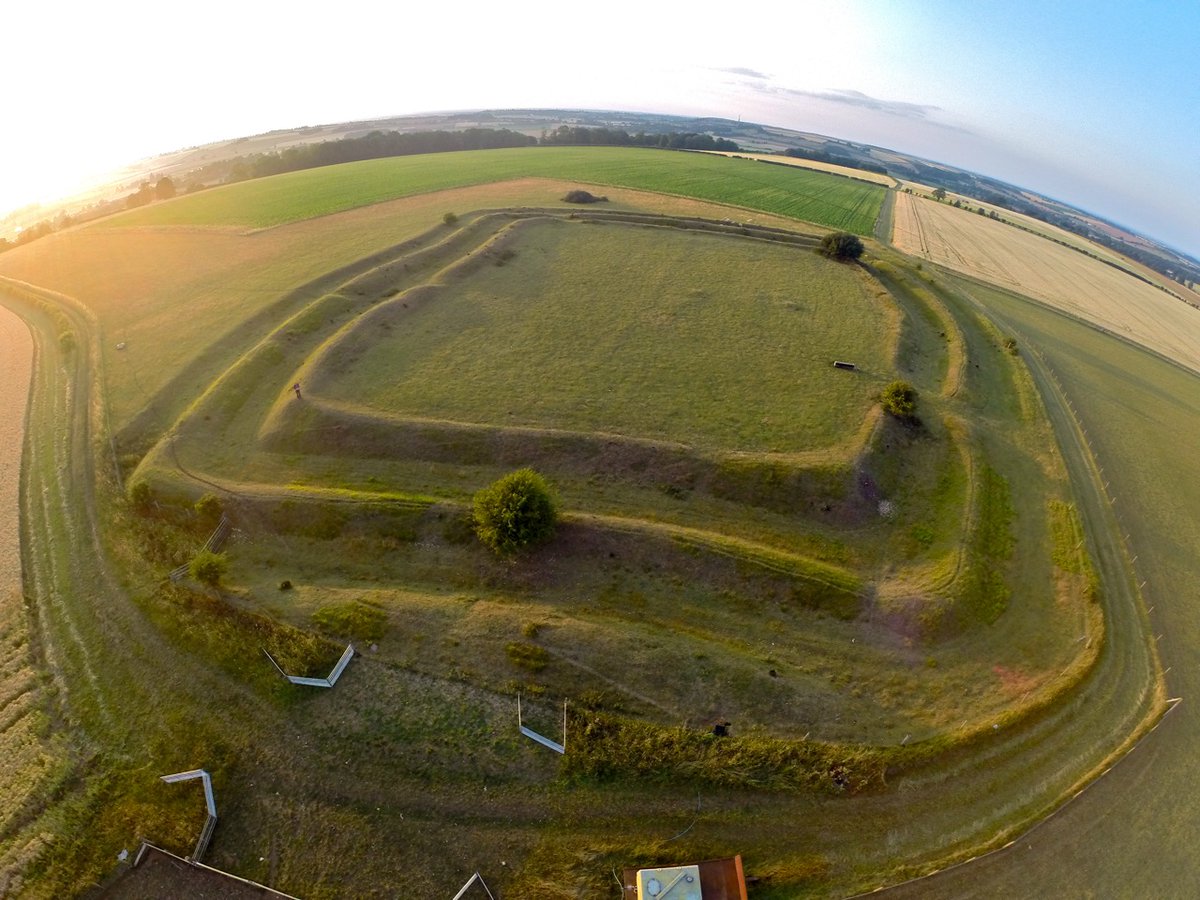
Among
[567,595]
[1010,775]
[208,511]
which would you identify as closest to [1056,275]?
[1010,775]

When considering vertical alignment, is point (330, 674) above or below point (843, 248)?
below

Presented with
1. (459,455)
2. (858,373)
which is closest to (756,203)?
(858,373)

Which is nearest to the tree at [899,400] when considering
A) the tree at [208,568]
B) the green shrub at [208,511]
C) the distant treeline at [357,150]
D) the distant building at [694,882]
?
the distant building at [694,882]

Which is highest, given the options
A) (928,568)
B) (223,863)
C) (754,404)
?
(754,404)

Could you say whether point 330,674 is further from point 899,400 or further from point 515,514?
point 899,400

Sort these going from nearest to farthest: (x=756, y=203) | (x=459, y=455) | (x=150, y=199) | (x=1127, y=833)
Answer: (x=1127, y=833) < (x=459, y=455) < (x=756, y=203) < (x=150, y=199)

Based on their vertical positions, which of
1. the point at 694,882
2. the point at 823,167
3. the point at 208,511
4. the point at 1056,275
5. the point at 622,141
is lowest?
the point at 694,882

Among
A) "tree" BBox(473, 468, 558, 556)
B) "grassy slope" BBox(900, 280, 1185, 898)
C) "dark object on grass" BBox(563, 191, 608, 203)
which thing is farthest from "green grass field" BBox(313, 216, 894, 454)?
"dark object on grass" BBox(563, 191, 608, 203)

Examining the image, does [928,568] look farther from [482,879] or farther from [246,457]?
[246,457]
